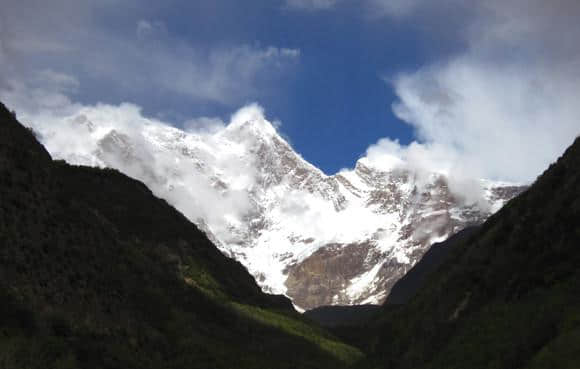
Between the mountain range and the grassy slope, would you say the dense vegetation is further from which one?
the grassy slope

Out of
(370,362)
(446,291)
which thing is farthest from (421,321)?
(370,362)

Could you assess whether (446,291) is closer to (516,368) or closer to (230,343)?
(516,368)

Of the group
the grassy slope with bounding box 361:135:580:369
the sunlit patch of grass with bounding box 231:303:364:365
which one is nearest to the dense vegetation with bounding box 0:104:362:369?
the sunlit patch of grass with bounding box 231:303:364:365

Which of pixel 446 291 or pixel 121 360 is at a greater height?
pixel 446 291

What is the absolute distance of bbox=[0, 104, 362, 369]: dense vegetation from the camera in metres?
66.9

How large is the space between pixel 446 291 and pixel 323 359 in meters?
65.3

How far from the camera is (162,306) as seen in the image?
348ft

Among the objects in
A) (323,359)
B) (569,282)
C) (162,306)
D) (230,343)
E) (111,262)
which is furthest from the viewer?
(323,359)

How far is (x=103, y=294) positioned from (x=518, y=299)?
50.3m

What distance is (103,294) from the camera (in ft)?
274

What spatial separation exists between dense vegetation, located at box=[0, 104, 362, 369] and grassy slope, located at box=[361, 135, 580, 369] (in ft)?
100

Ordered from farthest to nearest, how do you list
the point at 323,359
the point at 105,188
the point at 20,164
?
the point at 105,188 < the point at 323,359 < the point at 20,164

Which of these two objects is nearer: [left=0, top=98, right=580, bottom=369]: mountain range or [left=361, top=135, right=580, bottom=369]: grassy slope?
[left=361, top=135, right=580, bottom=369]: grassy slope

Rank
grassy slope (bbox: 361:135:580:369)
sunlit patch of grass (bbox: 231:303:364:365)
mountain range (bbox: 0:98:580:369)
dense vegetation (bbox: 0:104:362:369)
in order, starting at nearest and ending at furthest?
grassy slope (bbox: 361:135:580:369)
mountain range (bbox: 0:98:580:369)
dense vegetation (bbox: 0:104:362:369)
sunlit patch of grass (bbox: 231:303:364:365)
